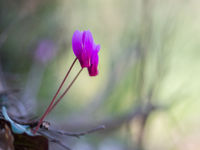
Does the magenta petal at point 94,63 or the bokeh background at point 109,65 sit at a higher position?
the bokeh background at point 109,65

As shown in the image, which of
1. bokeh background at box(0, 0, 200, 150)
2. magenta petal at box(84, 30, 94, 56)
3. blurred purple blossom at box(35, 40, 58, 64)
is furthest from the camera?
blurred purple blossom at box(35, 40, 58, 64)

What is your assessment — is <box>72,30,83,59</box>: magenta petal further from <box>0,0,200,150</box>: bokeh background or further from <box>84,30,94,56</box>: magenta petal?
<box>0,0,200,150</box>: bokeh background

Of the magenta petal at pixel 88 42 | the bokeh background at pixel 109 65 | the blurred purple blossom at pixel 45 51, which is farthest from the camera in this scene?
the blurred purple blossom at pixel 45 51

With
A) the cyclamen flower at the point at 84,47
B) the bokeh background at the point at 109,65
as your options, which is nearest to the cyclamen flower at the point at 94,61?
the cyclamen flower at the point at 84,47

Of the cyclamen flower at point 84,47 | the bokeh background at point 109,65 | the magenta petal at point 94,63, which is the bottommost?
the magenta petal at point 94,63

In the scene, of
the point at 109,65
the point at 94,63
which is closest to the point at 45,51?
the point at 109,65

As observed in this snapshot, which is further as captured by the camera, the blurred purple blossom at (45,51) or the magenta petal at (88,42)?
the blurred purple blossom at (45,51)

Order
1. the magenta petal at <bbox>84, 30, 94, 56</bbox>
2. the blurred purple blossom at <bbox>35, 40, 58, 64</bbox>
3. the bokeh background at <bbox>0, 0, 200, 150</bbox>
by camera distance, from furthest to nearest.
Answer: the blurred purple blossom at <bbox>35, 40, 58, 64</bbox>, the bokeh background at <bbox>0, 0, 200, 150</bbox>, the magenta petal at <bbox>84, 30, 94, 56</bbox>

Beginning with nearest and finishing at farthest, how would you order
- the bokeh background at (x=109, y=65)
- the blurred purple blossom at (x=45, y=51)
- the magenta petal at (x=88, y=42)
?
the magenta petal at (x=88, y=42) < the bokeh background at (x=109, y=65) < the blurred purple blossom at (x=45, y=51)

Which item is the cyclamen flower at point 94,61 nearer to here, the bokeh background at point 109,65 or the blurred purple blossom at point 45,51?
the bokeh background at point 109,65

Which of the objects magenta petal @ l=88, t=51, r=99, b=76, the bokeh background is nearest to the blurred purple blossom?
the bokeh background
